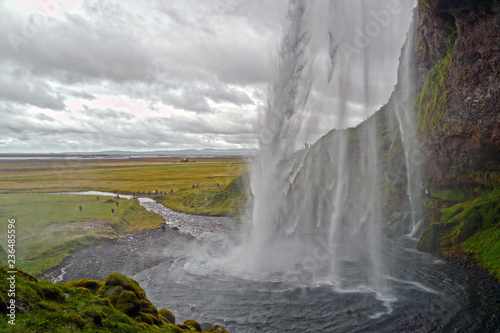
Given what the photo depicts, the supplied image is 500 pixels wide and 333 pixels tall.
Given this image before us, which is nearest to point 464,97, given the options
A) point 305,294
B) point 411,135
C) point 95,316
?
point 411,135

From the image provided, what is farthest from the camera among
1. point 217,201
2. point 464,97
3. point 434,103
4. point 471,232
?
point 217,201

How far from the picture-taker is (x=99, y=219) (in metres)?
48.7

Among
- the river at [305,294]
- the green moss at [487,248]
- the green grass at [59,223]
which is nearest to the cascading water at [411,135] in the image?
the river at [305,294]

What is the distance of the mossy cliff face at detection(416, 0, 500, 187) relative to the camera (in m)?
28.2

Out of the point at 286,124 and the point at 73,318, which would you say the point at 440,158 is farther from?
the point at 73,318

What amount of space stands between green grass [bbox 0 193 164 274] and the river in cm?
290

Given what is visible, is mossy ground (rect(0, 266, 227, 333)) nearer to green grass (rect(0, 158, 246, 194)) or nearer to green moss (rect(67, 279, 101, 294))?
green moss (rect(67, 279, 101, 294))

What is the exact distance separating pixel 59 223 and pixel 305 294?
42010mm

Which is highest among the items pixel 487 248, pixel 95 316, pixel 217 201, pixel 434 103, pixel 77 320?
pixel 434 103

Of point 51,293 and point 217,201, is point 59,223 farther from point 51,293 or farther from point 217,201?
point 51,293

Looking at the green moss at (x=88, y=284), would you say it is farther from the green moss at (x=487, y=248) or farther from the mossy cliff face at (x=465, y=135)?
the mossy cliff face at (x=465, y=135)

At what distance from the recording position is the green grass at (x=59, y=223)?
3192cm

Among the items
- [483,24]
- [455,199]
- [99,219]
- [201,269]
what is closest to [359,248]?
[455,199]

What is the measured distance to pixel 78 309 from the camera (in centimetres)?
1180
